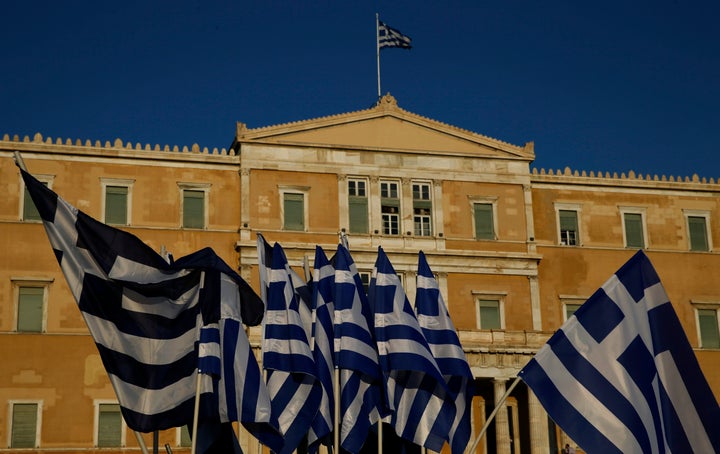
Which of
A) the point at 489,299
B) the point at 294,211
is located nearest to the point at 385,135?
the point at 294,211

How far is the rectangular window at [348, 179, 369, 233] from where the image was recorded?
43.6 m

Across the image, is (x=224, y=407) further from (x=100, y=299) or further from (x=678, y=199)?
(x=678, y=199)

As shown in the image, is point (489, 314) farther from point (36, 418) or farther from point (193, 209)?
point (36, 418)

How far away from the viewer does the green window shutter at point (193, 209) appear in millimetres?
42719

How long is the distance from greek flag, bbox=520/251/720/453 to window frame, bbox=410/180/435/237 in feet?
80.3

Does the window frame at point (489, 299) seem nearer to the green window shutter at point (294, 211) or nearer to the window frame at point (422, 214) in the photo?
the window frame at point (422, 214)

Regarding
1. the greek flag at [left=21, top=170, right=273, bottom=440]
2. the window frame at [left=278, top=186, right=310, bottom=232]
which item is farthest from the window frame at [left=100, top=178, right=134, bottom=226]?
the greek flag at [left=21, top=170, right=273, bottom=440]

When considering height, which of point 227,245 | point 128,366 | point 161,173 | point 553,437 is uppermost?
point 161,173

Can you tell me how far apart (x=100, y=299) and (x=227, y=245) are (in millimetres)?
23465

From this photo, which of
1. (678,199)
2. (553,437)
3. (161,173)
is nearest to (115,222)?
(161,173)

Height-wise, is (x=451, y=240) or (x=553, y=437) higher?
(x=451, y=240)

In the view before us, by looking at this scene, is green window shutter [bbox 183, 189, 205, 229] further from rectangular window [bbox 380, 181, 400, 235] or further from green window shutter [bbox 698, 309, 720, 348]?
green window shutter [bbox 698, 309, 720, 348]

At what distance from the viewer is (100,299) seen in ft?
62.3

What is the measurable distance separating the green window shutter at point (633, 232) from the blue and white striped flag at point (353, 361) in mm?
23961
